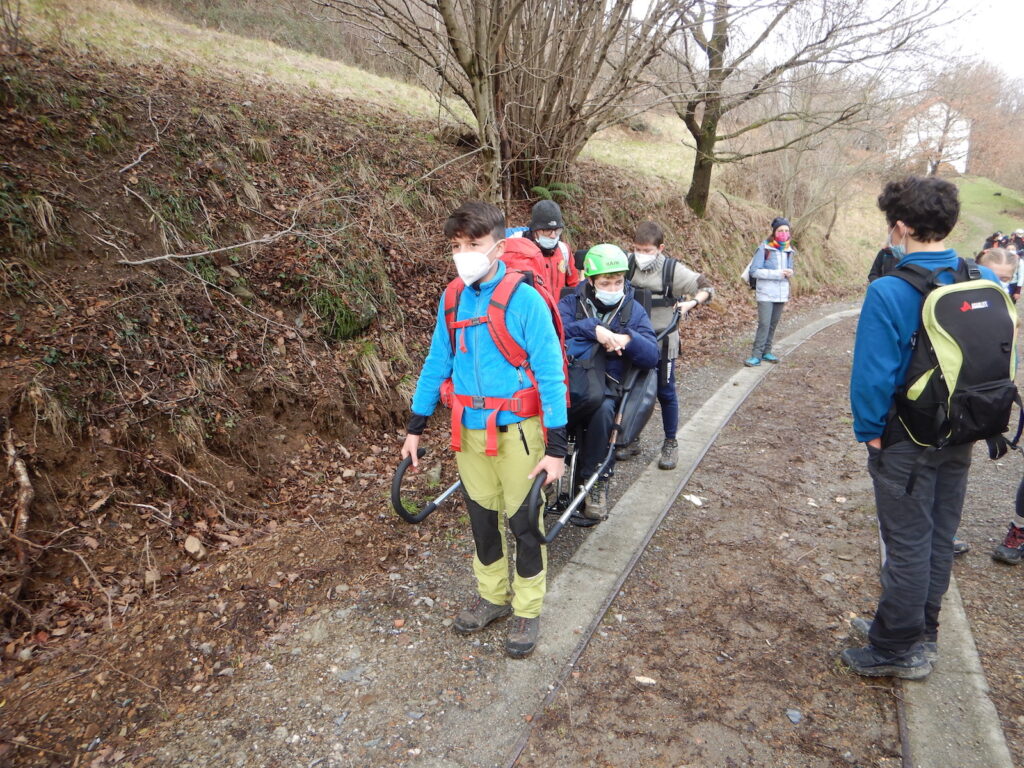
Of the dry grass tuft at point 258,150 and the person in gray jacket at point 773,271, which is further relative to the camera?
the person in gray jacket at point 773,271

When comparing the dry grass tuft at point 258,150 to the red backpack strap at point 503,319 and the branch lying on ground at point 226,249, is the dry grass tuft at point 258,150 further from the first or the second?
the red backpack strap at point 503,319

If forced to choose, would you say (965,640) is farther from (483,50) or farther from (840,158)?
(840,158)

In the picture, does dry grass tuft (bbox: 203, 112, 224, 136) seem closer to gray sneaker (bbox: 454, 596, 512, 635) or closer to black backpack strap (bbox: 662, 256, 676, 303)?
black backpack strap (bbox: 662, 256, 676, 303)

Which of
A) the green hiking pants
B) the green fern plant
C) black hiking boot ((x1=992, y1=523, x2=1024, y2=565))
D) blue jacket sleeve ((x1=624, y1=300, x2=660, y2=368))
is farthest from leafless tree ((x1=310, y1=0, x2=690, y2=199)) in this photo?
black hiking boot ((x1=992, y1=523, x2=1024, y2=565))

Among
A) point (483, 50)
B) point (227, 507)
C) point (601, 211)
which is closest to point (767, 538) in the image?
point (227, 507)

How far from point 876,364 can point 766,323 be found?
22.7 feet

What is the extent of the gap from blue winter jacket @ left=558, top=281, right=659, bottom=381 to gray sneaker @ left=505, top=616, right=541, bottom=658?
1738mm

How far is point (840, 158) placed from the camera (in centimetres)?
1970

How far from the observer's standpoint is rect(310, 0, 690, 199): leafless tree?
24.9 feet

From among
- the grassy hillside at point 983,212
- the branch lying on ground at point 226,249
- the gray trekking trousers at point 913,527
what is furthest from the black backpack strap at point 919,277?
the grassy hillside at point 983,212

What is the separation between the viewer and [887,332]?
2684 millimetres

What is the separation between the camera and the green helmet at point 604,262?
4066 millimetres

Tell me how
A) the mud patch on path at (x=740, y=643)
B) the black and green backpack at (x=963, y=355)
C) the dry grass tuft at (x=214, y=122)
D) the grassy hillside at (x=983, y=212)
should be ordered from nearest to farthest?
the black and green backpack at (x=963, y=355) < the mud patch on path at (x=740, y=643) < the dry grass tuft at (x=214, y=122) < the grassy hillside at (x=983, y=212)

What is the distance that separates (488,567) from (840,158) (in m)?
21.6
